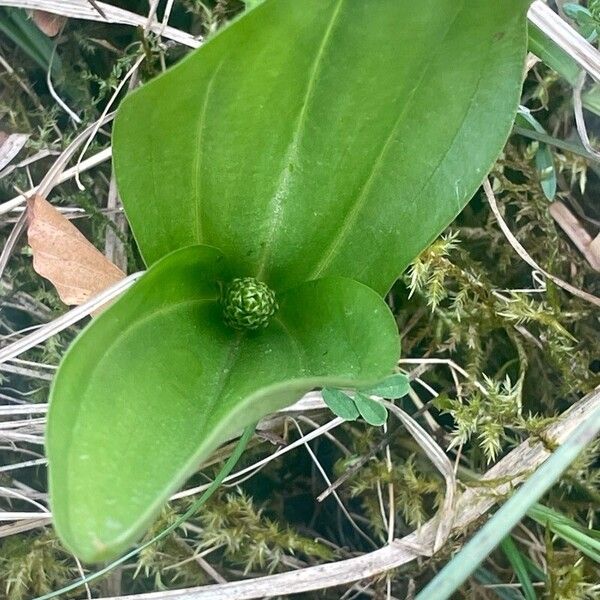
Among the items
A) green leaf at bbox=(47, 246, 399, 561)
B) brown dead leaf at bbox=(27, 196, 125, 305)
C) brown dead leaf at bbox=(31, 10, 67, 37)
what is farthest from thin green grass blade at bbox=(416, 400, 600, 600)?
brown dead leaf at bbox=(31, 10, 67, 37)

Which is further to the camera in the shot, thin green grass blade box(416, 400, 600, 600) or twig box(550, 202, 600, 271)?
twig box(550, 202, 600, 271)

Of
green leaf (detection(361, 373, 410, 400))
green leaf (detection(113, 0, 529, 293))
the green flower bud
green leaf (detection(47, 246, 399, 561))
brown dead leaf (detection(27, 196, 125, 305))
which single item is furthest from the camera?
brown dead leaf (detection(27, 196, 125, 305))

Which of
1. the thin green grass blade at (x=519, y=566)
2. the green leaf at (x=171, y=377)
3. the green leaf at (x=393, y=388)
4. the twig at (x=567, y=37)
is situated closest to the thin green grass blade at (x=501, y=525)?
the green leaf at (x=171, y=377)

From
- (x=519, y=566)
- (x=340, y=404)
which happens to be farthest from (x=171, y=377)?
(x=519, y=566)

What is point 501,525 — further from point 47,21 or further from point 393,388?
point 47,21

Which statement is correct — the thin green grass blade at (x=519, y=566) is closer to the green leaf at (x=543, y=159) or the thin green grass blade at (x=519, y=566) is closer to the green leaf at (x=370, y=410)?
the green leaf at (x=370, y=410)

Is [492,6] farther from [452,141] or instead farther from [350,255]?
[350,255]

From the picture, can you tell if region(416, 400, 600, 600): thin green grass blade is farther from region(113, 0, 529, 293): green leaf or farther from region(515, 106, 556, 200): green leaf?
region(515, 106, 556, 200): green leaf
